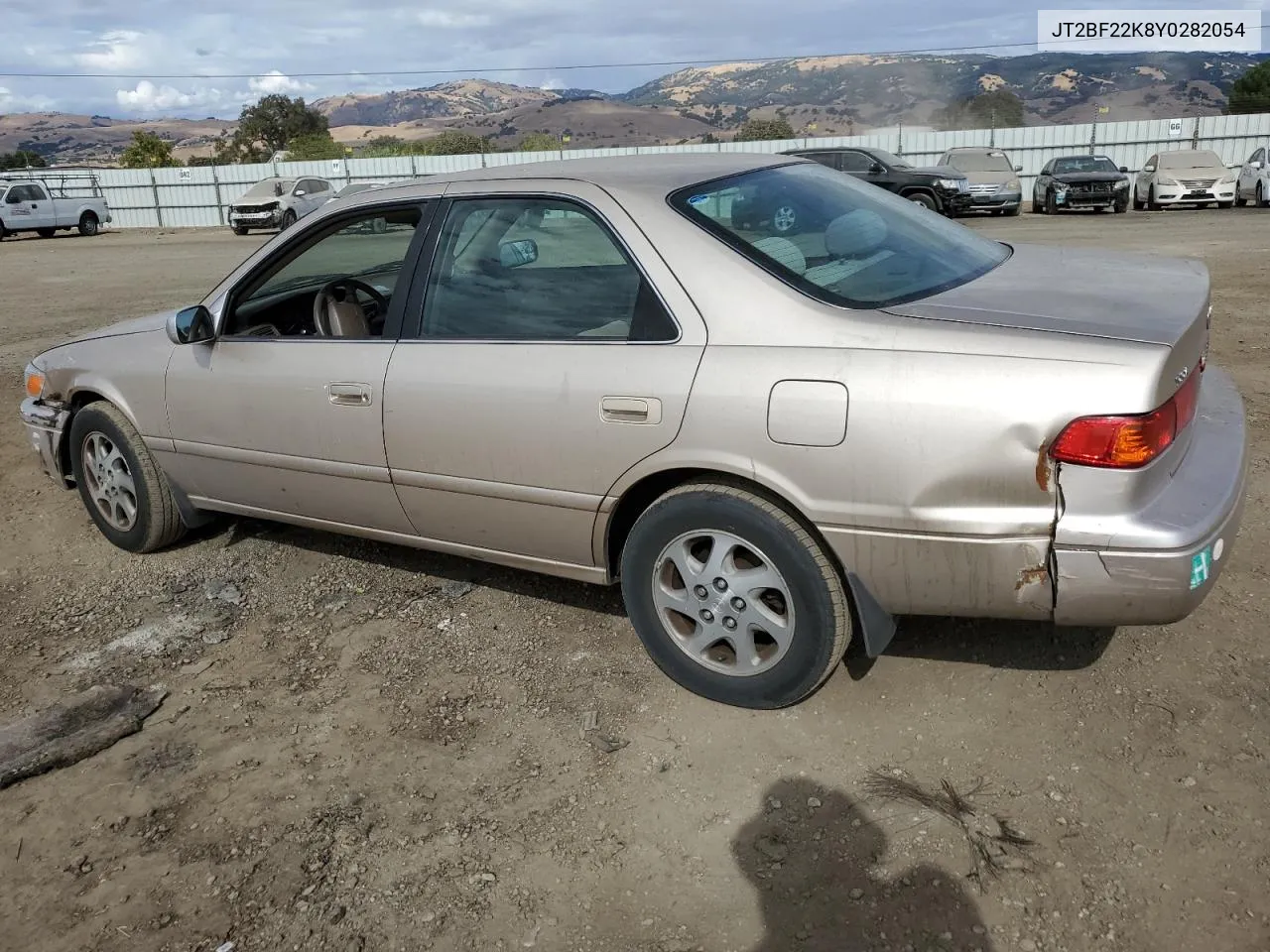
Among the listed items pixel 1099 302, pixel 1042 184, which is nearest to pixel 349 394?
pixel 1099 302

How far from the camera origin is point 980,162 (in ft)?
78.1

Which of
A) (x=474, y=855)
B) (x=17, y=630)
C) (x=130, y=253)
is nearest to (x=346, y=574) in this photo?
(x=17, y=630)

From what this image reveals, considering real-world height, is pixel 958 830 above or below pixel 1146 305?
below

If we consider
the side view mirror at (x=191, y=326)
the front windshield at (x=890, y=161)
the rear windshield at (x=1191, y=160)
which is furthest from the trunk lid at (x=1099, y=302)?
the rear windshield at (x=1191, y=160)

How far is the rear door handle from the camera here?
121 inches

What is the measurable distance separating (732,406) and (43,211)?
1334 inches

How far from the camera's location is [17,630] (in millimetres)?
4188

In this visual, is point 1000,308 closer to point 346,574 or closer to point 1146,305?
point 1146,305

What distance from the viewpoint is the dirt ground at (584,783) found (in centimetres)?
244

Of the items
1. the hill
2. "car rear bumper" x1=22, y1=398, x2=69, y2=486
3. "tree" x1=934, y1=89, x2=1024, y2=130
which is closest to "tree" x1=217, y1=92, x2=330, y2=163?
the hill

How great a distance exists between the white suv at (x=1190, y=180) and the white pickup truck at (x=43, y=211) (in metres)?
29.8

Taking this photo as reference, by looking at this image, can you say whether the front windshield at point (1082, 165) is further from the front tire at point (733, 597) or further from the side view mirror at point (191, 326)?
the front tire at point (733, 597)

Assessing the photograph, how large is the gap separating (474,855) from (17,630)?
2552 mm

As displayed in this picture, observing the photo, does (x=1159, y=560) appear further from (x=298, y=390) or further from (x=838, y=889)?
(x=298, y=390)
